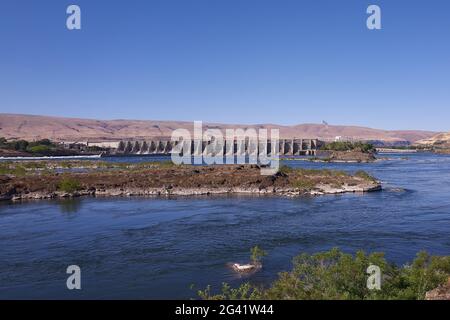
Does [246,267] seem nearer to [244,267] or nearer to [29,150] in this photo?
[244,267]

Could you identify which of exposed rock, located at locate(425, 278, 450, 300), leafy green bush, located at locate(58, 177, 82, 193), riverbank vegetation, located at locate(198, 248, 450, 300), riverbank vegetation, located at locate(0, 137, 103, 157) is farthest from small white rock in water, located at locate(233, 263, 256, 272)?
riverbank vegetation, located at locate(0, 137, 103, 157)

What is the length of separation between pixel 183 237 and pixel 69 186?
22140mm

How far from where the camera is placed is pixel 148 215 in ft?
102

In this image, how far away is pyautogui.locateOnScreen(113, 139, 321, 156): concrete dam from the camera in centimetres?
12039

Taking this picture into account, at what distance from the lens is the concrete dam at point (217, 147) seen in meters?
120

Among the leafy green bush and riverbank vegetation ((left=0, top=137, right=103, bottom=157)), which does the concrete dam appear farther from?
the leafy green bush

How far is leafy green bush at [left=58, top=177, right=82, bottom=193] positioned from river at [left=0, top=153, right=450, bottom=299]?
3.55 m

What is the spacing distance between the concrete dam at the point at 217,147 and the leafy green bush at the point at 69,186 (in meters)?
72.3

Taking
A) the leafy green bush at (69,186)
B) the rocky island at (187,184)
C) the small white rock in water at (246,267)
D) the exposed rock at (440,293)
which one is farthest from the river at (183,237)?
the exposed rock at (440,293)

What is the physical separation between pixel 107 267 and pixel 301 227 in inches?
477

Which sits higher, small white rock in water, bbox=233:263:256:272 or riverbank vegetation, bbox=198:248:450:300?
riverbank vegetation, bbox=198:248:450:300

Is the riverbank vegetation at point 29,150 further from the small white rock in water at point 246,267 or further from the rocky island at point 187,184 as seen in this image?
the small white rock in water at point 246,267
